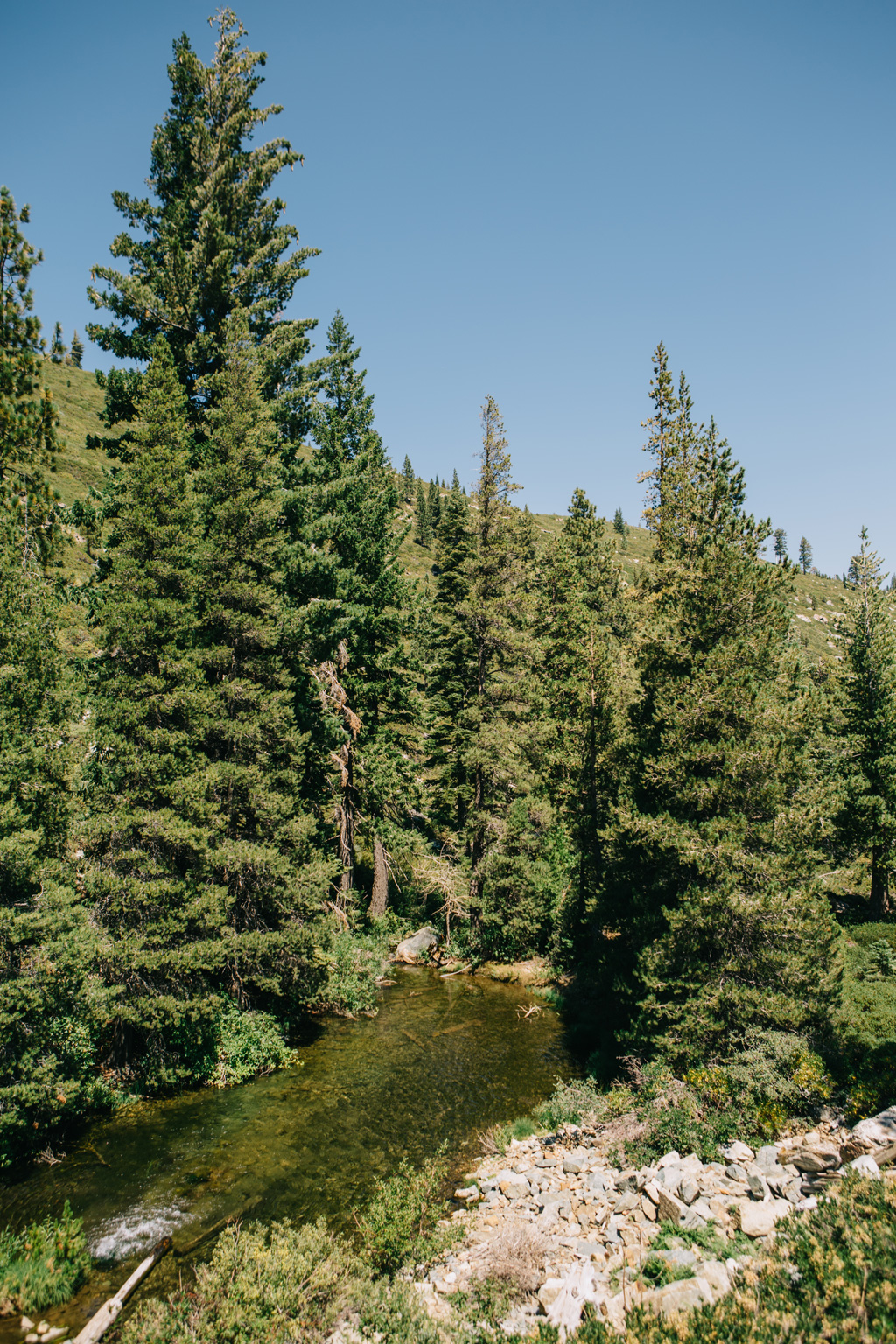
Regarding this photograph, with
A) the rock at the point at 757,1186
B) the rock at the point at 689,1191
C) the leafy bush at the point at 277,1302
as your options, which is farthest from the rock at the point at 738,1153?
the leafy bush at the point at 277,1302

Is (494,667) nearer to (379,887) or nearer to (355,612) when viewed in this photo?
(355,612)

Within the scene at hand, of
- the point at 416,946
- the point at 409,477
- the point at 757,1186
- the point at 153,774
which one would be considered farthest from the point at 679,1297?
the point at 409,477

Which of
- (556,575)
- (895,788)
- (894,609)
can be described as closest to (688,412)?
(556,575)

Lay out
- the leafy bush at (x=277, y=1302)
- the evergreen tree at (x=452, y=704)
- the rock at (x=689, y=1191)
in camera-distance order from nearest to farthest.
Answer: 1. the leafy bush at (x=277, y=1302)
2. the rock at (x=689, y=1191)
3. the evergreen tree at (x=452, y=704)

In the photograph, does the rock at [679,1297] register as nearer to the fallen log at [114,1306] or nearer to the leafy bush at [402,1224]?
the leafy bush at [402,1224]

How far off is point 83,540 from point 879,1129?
65631 mm

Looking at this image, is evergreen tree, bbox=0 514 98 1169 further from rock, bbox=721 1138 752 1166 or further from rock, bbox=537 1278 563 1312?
rock, bbox=721 1138 752 1166

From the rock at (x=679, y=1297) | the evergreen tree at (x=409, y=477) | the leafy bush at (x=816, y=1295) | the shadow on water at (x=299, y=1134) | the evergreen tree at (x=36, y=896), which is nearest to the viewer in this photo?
the leafy bush at (x=816, y=1295)

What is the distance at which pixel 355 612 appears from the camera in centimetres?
2170

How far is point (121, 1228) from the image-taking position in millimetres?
9375

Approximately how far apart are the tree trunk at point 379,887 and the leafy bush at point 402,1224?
49.1ft

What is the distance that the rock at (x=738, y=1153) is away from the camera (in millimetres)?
9898

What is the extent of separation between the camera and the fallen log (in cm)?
726

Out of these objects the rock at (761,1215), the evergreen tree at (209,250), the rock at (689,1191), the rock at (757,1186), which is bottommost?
the rock at (689,1191)
